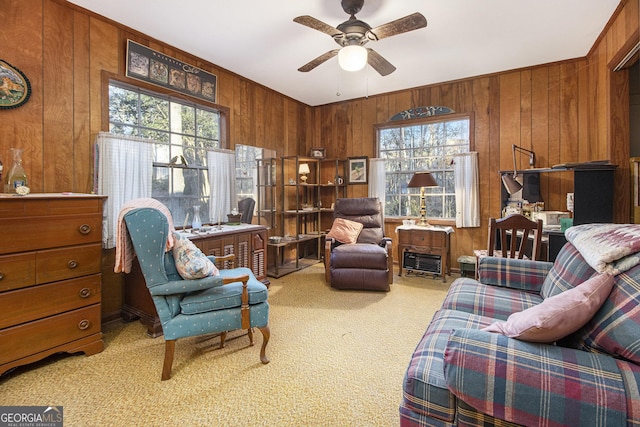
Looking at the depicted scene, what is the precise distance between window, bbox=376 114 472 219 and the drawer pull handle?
4.00 m

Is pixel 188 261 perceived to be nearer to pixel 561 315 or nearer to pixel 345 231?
pixel 561 315

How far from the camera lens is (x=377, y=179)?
4.95 meters

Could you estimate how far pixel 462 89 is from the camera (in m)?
4.34

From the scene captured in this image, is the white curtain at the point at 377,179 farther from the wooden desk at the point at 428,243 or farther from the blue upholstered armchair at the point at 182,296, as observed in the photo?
the blue upholstered armchair at the point at 182,296

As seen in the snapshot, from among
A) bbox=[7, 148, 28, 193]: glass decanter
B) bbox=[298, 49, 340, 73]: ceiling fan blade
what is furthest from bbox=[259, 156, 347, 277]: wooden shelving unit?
bbox=[7, 148, 28, 193]: glass decanter

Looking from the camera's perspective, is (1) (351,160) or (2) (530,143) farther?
(1) (351,160)

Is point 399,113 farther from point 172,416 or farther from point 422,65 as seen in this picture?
point 172,416

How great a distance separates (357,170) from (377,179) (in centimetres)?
41

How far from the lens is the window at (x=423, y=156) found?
4484mm

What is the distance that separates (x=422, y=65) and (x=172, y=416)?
→ 420cm

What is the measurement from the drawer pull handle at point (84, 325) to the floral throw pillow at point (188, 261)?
0.84 meters

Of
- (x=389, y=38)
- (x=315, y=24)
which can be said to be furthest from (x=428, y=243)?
(x=315, y=24)

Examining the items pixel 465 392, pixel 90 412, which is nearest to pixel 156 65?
pixel 90 412

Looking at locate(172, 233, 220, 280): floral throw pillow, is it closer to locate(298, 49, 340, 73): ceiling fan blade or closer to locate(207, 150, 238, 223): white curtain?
locate(207, 150, 238, 223): white curtain
